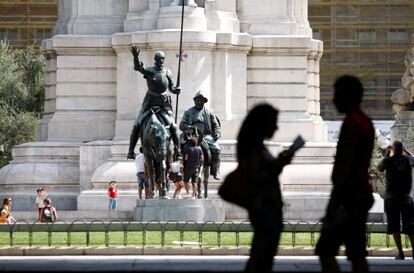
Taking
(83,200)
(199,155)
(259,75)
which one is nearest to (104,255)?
(199,155)

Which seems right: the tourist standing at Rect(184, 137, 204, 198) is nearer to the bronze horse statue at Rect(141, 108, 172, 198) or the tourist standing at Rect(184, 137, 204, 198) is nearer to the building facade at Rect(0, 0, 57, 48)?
the bronze horse statue at Rect(141, 108, 172, 198)

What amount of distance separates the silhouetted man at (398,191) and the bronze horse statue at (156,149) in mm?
10682

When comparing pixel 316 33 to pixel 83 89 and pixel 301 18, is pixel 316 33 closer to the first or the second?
pixel 301 18

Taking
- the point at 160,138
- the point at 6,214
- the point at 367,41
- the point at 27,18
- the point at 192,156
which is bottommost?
the point at 6,214

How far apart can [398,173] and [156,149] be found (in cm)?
1175

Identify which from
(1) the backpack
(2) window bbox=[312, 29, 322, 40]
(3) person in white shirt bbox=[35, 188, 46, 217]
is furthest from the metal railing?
(2) window bbox=[312, 29, 322, 40]

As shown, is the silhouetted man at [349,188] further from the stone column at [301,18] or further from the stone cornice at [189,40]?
the stone column at [301,18]

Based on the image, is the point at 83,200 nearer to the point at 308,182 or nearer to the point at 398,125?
the point at 308,182

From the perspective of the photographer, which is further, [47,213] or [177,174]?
[47,213]

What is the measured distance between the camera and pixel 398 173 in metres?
28.9

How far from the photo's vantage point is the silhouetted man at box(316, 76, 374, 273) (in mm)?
18672

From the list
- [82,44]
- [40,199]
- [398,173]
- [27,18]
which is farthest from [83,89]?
[27,18]

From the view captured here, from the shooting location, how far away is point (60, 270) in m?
20.6

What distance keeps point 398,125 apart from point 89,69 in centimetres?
905
